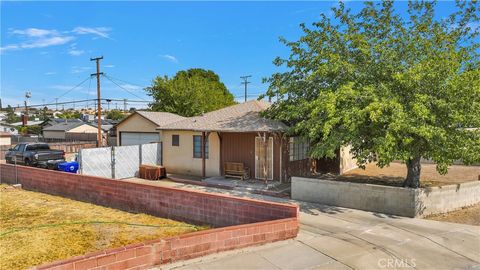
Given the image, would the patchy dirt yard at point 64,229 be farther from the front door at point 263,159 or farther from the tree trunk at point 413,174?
the tree trunk at point 413,174

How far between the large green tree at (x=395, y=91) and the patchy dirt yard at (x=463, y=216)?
58.1 inches

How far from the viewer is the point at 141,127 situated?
25.2m

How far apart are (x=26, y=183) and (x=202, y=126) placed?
A: 360 inches

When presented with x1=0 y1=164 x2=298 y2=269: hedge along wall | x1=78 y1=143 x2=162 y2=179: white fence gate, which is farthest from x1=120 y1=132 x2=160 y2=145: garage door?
x1=0 y1=164 x2=298 y2=269: hedge along wall

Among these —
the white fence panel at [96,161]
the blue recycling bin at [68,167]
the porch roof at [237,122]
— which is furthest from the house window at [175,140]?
the blue recycling bin at [68,167]

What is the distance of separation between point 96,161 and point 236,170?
7152mm

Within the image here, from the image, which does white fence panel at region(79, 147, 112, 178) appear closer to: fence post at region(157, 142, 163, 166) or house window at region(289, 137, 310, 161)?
fence post at region(157, 142, 163, 166)

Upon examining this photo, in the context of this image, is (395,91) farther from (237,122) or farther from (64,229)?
(64,229)

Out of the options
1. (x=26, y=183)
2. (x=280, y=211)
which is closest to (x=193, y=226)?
(x=280, y=211)

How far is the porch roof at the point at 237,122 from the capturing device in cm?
1681

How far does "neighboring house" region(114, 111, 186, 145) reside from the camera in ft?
79.9

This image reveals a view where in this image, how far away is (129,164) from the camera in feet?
65.0

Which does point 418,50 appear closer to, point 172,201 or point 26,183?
point 172,201

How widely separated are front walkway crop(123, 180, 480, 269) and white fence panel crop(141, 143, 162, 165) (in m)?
12.0
